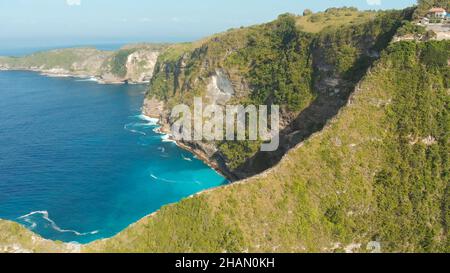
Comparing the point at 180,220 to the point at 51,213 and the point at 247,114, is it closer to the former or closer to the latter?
the point at 51,213

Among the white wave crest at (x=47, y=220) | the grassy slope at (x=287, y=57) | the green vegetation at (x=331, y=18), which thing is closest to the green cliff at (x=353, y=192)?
the grassy slope at (x=287, y=57)

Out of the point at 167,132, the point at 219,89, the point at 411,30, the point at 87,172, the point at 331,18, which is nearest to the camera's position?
the point at 411,30

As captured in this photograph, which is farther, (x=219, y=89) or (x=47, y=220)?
(x=219, y=89)

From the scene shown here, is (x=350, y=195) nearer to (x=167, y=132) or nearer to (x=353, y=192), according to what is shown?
(x=353, y=192)

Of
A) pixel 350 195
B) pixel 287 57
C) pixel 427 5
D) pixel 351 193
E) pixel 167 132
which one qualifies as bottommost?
pixel 167 132

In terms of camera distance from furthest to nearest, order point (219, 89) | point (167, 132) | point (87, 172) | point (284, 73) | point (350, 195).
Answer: point (167, 132) → point (219, 89) → point (284, 73) → point (87, 172) → point (350, 195)

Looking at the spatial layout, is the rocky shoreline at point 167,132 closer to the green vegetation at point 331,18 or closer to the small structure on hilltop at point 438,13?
the green vegetation at point 331,18

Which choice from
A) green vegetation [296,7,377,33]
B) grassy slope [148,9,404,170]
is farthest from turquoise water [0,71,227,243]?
green vegetation [296,7,377,33]

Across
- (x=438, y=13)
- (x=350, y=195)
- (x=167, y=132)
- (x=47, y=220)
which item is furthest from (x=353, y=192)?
(x=167, y=132)
